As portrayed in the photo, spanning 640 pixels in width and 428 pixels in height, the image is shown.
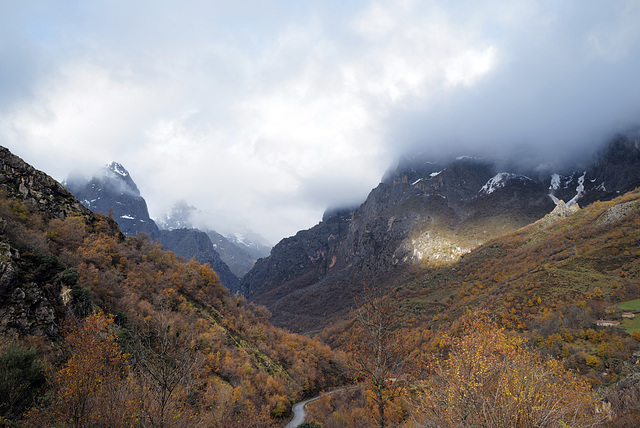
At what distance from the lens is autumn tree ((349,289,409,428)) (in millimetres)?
13273

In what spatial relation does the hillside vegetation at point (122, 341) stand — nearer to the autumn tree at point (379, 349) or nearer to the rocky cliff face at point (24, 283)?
the rocky cliff face at point (24, 283)

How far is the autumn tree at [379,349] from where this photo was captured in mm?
13273

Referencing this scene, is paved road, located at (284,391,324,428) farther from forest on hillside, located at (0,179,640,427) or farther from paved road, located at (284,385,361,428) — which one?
forest on hillside, located at (0,179,640,427)

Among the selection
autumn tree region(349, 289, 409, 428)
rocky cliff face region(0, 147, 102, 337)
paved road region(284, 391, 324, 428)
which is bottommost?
paved road region(284, 391, 324, 428)

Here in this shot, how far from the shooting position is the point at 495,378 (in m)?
12.8

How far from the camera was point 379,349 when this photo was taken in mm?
13375

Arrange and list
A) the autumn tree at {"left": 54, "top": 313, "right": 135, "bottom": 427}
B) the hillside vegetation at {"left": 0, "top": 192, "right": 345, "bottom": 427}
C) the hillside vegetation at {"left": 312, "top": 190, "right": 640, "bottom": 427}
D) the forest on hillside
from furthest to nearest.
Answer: the hillside vegetation at {"left": 0, "top": 192, "right": 345, "bottom": 427}
the autumn tree at {"left": 54, "top": 313, "right": 135, "bottom": 427}
the forest on hillside
the hillside vegetation at {"left": 312, "top": 190, "right": 640, "bottom": 427}

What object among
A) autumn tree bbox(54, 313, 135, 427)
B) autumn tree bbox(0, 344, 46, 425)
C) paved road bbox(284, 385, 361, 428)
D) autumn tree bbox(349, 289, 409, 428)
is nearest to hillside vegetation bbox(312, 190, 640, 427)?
autumn tree bbox(349, 289, 409, 428)

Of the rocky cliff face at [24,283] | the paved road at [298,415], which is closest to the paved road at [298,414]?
the paved road at [298,415]

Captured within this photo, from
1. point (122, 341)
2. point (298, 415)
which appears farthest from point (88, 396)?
point (298, 415)

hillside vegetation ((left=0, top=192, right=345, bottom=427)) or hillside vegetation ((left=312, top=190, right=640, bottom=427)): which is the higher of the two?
hillside vegetation ((left=312, top=190, right=640, bottom=427))

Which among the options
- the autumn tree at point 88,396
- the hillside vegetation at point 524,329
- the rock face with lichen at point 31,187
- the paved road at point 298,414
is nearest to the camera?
the hillside vegetation at point 524,329

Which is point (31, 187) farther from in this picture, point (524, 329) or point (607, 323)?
point (607, 323)

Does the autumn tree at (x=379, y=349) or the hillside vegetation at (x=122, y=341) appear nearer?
the autumn tree at (x=379, y=349)
